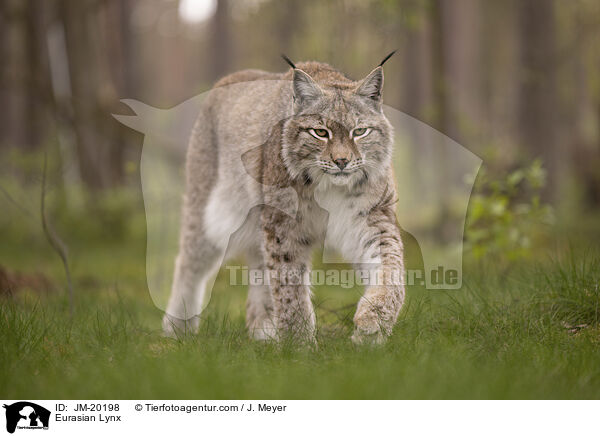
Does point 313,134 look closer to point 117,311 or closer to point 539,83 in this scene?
point 117,311

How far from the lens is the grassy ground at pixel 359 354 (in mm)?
3137

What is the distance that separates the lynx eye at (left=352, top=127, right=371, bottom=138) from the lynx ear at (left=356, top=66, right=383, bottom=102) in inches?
9.5

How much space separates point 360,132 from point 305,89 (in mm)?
504

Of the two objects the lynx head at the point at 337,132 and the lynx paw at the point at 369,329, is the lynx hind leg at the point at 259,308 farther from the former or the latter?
the lynx head at the point at 337,132

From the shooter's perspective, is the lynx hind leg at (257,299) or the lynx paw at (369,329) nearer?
the lynx paw at (369,329)

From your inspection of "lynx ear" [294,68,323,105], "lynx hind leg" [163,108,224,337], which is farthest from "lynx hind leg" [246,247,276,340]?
"lynx ear" [294,68,323,105]

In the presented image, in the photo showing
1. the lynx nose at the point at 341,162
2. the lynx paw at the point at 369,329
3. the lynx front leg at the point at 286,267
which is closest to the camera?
the lynx paw at the point at 369,329

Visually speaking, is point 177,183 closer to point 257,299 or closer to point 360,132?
point 257,299

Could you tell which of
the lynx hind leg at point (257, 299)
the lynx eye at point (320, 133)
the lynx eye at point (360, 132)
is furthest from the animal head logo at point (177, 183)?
the lynx hind leg at point (257, 299)
